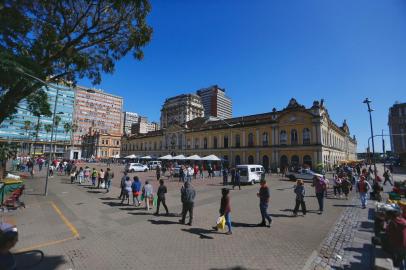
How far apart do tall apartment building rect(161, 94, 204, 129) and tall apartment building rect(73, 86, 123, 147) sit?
30142 millimetres

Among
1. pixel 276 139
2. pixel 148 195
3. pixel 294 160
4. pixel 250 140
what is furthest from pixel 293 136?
pixel 148 195

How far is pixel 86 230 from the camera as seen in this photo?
765 centimetres

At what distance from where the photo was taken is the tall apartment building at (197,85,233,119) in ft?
480

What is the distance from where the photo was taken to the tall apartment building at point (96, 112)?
371 ft

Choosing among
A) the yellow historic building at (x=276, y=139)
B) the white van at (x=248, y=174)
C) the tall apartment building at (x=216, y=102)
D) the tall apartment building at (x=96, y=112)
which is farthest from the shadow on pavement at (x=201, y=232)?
the tall apartment building at (x=216, y=102)

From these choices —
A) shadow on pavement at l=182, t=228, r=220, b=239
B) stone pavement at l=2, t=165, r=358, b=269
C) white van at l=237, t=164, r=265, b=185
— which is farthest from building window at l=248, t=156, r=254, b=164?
shadow on pavement at l=182, t=228, r=220, b=239

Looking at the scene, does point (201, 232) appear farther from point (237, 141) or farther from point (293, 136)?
point (237, 141)

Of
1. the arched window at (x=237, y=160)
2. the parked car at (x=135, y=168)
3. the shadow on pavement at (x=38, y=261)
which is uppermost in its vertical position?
the arched window at (x=237, y=160)

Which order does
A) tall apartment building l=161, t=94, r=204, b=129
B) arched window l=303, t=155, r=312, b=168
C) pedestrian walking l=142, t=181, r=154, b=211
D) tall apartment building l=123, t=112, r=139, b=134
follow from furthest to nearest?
tall apartment building l=123, t=112, r=139, b=134 < tall apartment building l=161, t=94, r=204, b=129 < arched window l=303, t=155, r=312, b=168 < pedestrian walking l=142, t=181, r=154, b=211

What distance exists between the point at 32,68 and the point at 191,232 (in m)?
9.43

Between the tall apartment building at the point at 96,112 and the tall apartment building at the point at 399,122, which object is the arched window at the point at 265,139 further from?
the tall apartment building at the point at 399,122

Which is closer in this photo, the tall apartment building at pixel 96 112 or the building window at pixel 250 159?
the building window at pixel 250 159

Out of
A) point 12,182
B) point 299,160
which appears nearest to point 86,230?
A: point 12,182

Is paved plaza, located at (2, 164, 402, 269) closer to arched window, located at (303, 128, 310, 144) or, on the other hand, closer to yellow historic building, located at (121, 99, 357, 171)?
yellow historic building, located at (121, 99, 357, 171)
